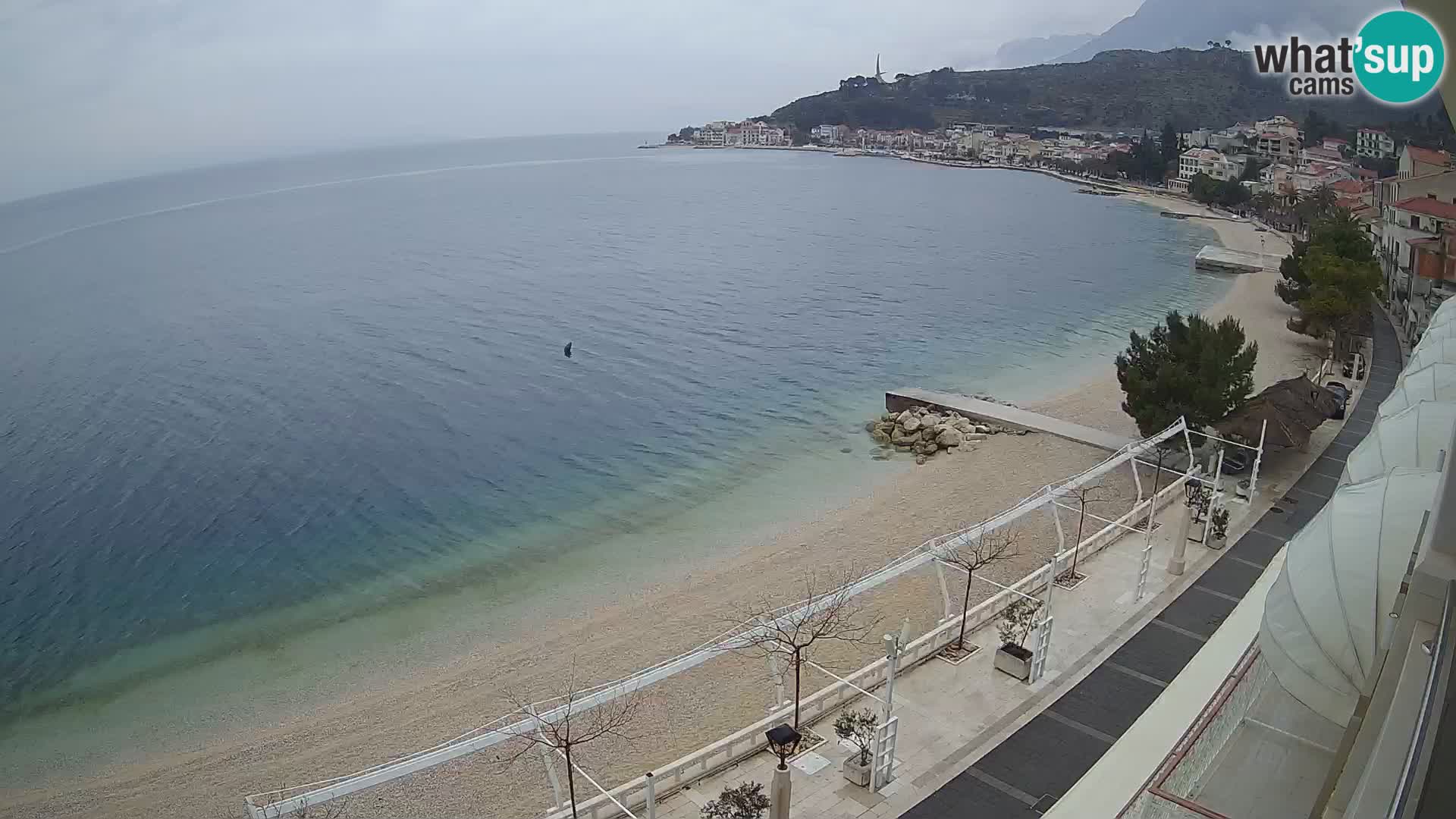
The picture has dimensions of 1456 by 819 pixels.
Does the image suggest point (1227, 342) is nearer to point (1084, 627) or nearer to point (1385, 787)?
point (1084, 627)

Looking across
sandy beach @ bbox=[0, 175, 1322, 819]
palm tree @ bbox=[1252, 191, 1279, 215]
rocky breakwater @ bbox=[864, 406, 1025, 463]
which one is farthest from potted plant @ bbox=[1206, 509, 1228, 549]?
palm tree @ bbox=[1252, 191, 1279, 215]

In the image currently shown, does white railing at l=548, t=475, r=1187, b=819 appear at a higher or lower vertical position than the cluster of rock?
higher

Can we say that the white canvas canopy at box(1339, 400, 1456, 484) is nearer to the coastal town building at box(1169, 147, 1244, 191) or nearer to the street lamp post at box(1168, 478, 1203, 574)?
the street lamp post at box(1168, 478, 1203, 574)

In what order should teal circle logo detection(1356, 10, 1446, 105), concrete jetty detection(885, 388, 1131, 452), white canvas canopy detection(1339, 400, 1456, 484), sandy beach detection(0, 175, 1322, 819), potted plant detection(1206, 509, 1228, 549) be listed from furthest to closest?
concrete jetty detection(885, 388, 1131, 452)
potted plant detection(1206, 509, 1228, 549)
sandy beach detection(0, 175, 1322, 819)
teal circle logo detection(1356, 10, 1446, 105)
white canvas canopy detection(1339, 400, 1456, 484)

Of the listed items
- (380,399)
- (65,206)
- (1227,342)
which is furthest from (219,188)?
(1227,342)

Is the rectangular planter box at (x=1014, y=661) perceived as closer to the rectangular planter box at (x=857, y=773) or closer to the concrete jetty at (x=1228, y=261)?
the rectangular planter box at (x=857, y=773)

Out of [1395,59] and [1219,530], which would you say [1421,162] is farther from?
[1395,59]

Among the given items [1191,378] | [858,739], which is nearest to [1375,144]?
[1191,378]

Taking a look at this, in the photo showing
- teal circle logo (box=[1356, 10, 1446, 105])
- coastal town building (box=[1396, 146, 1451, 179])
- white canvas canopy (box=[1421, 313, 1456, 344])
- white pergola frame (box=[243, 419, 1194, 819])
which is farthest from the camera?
coastal town building (box=[1396, 146, 1451, 179])
